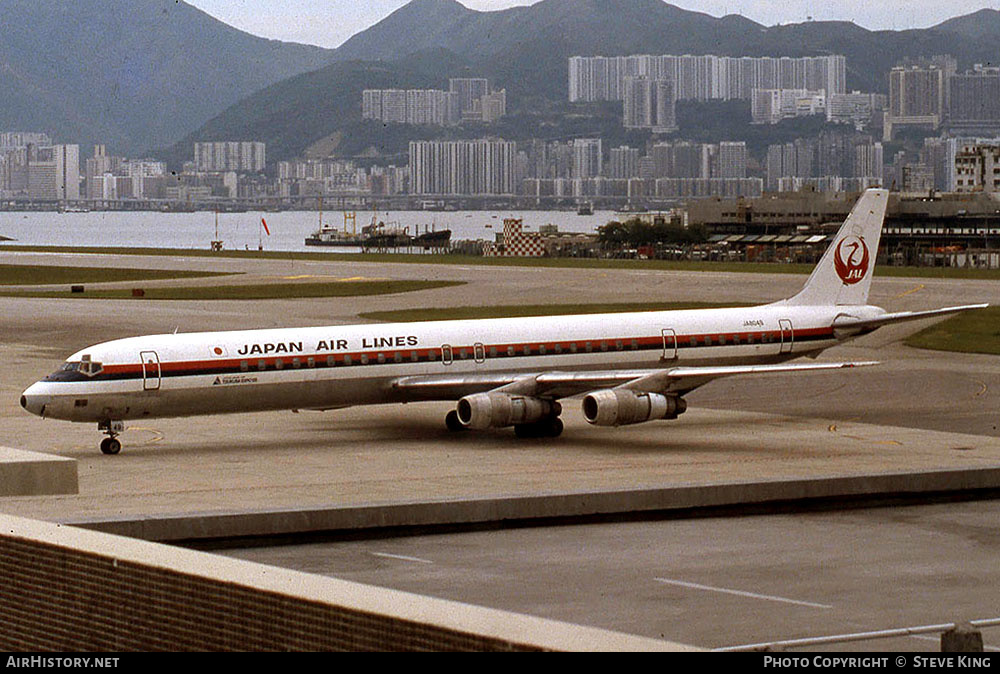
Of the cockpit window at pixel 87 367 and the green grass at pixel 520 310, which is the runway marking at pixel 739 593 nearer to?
the cockpit window at pixel 87 367

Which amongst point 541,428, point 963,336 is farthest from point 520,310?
point 541,428

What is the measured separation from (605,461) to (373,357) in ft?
22.4

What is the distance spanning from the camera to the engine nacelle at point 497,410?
38688 millimetres

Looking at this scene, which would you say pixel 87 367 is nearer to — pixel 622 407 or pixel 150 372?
pixel 150 372

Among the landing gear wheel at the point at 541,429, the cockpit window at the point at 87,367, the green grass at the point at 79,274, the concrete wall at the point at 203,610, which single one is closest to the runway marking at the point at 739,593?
the concrete wall at the point at 203,610

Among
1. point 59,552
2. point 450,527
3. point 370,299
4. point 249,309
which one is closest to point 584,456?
point 450,527

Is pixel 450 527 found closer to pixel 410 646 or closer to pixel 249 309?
pixel 410 646

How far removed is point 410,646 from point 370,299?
86.3 meters

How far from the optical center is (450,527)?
2802 centimetres

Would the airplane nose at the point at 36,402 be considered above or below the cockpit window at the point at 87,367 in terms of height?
below

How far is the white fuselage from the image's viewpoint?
1470 inches

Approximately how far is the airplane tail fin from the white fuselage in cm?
94

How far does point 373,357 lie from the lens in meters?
40.1

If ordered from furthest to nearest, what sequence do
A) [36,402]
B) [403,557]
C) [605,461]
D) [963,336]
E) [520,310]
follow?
[520,310], [963,336], [36,402], [605,461], [403,557]
